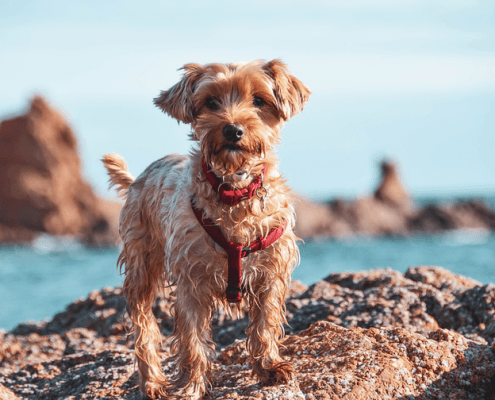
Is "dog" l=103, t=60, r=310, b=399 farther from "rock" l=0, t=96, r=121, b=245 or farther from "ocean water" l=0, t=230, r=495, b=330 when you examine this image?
"rock" l=0, t=96, r=121, b=245

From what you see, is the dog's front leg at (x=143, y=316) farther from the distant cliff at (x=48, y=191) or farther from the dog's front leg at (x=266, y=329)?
the distant cliff at (x=48, y=191)

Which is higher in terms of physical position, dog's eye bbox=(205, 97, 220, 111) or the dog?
dog's eye bbox=(205, 97, 220, 111)

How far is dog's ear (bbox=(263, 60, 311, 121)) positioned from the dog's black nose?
0.52 metres

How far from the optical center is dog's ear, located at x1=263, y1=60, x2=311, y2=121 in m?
4.75

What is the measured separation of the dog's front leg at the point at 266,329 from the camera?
468 cm

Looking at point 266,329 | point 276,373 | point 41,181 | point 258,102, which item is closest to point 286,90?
point 258,102

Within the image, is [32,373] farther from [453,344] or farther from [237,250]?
[453,344]

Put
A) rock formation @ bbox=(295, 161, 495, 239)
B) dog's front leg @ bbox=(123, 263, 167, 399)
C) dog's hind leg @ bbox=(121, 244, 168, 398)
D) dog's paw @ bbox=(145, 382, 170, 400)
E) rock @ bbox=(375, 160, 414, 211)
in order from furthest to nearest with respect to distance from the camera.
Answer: rock @ bbox=(375, 160, 414, 211) → rock formation @ bbox=(295, 161, 495, 239) → dog's hind leg @ bbox=(121, 244, 168, 398) → dog's front leg @ bbox=(123, 263, 167, 399) → dog's paw @ bbox=(145, 382, 170, 400)

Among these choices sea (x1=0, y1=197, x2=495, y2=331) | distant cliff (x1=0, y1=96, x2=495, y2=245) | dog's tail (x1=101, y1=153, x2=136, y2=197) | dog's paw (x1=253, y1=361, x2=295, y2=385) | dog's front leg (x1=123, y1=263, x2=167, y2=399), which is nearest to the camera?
dog's paw (x1=253, y1=361, x2=295, y2=385)

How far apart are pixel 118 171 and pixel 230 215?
7.08ft

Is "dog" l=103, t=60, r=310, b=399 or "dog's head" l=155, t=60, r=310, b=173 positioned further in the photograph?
"dog" l=103, t=60, r=310, b=399

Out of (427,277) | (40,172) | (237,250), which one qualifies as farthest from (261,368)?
(40,172)

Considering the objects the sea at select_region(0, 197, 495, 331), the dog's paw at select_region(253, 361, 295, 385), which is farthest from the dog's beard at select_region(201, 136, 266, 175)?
the sea at select_region(0, 197, 495, 331)

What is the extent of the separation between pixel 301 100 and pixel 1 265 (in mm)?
46788
